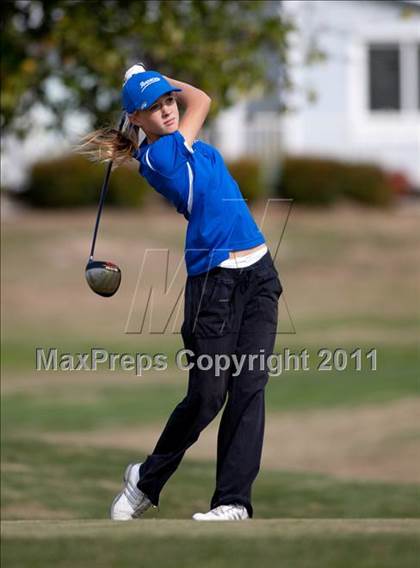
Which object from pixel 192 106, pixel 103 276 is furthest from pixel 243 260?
pixel 192 106

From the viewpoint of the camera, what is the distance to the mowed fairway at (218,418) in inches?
214

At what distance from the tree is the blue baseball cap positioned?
5.23 metres

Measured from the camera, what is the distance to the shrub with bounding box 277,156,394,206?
3020cm

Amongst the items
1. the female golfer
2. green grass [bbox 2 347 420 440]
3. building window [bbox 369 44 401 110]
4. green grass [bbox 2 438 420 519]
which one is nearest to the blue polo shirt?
the female golfer

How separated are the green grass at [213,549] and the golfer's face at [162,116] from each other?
6.62ft

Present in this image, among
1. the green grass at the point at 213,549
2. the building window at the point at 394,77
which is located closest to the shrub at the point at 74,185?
the building window at the point at 394,77

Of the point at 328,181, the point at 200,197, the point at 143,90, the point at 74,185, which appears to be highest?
the point at 143,90

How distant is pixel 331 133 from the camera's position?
3272 cm

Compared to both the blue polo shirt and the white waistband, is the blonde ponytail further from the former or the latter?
the white waistband

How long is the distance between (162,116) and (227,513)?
5.89 feet

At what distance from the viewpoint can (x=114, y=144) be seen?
22.6 ft

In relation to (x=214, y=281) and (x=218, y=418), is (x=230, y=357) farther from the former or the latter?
(x=218, y=418)

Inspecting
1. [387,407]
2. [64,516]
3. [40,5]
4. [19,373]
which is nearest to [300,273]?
[19,373]

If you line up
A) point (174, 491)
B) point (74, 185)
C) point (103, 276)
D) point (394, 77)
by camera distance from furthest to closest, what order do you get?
point (394, 77) → point (74, 185) → point (174, 491) → point (103, 276)
